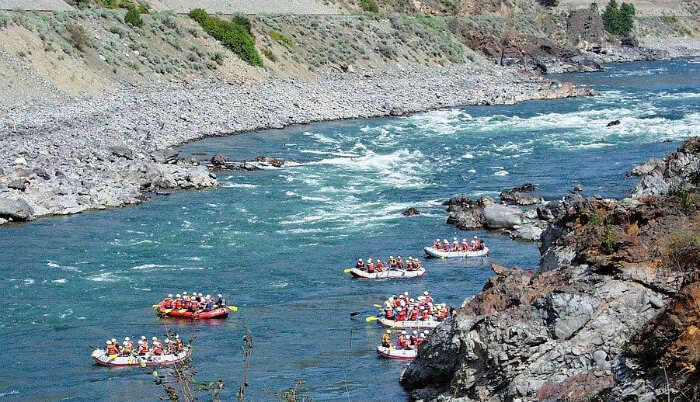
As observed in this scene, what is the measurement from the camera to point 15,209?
39469mm

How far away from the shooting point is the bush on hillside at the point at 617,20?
136m

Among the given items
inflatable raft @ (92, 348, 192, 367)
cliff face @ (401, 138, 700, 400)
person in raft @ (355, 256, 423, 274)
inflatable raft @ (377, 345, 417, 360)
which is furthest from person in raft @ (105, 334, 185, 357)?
cliff face @ (401, 138, 700, 400)

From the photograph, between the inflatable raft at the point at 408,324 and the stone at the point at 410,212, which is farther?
the stone at the point at 410,212

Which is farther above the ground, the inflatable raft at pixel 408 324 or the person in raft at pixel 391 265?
the person in raft at pixel 391 265

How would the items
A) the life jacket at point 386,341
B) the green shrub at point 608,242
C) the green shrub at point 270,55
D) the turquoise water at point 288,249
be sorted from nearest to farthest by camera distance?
1. the green shrub at point 608,242
2. the turquoise water at point 288,249
3. the life jacket at point 386,341
4. the green shrub at point 270,55

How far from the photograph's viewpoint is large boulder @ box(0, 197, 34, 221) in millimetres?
39375

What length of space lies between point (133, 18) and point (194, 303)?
4822cm

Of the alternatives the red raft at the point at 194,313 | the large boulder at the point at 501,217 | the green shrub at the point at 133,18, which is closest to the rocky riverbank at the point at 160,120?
the green shrub at the point at 133,18

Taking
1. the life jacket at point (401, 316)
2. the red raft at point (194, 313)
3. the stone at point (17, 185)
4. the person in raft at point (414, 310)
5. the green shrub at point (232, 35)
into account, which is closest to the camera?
the life jacket at point (401, 316)

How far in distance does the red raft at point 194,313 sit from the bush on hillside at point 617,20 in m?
116

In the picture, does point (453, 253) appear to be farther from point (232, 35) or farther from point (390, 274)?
point (232, 35)

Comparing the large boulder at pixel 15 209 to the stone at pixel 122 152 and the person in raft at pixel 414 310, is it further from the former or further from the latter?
the person in raft at pixel 414 310

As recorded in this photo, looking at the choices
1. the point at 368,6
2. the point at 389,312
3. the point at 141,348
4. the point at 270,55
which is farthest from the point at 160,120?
the point at 368,6

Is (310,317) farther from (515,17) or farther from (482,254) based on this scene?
(515,17)
